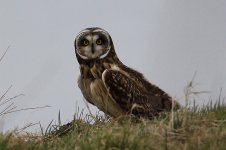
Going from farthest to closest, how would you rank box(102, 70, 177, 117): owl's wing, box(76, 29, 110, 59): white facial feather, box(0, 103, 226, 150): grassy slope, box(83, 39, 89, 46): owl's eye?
box(83, 39, 89, 46): owl's eye
box(76, 29, 110, 59): white facial feather
box(102, 70, 177, 117): owl's wing
box(0, 103, 226, 150): grassy slope

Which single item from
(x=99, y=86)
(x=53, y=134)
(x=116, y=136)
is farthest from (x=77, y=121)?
(x=116, y=136)

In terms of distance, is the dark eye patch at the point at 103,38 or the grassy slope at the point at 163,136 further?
the dark eye patch at the point at 103,38

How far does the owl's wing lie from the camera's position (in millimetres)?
10305

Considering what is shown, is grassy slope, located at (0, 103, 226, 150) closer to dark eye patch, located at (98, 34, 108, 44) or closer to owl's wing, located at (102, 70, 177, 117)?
owl's wing, located at (102, 70, 177, 117)

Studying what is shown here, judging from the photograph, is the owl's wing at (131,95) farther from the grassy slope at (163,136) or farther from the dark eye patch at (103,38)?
the grassy slope at (163,136)

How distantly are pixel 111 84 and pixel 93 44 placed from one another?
48.0 inches

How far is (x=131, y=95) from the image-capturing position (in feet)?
34.3

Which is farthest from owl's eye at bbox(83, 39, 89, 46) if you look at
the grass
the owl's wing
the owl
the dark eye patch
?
the grass

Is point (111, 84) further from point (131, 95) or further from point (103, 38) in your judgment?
point (103, 38)

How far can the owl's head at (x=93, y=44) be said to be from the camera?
11266mm

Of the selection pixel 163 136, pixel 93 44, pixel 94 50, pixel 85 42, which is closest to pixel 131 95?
pixel 94 50

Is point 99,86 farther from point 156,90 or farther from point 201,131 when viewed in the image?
point 201,131

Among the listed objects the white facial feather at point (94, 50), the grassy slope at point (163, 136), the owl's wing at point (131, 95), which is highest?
the white facial feather at point (94, 50)

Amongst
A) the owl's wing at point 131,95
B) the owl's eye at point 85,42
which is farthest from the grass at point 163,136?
the owl's eye at point 85,42
